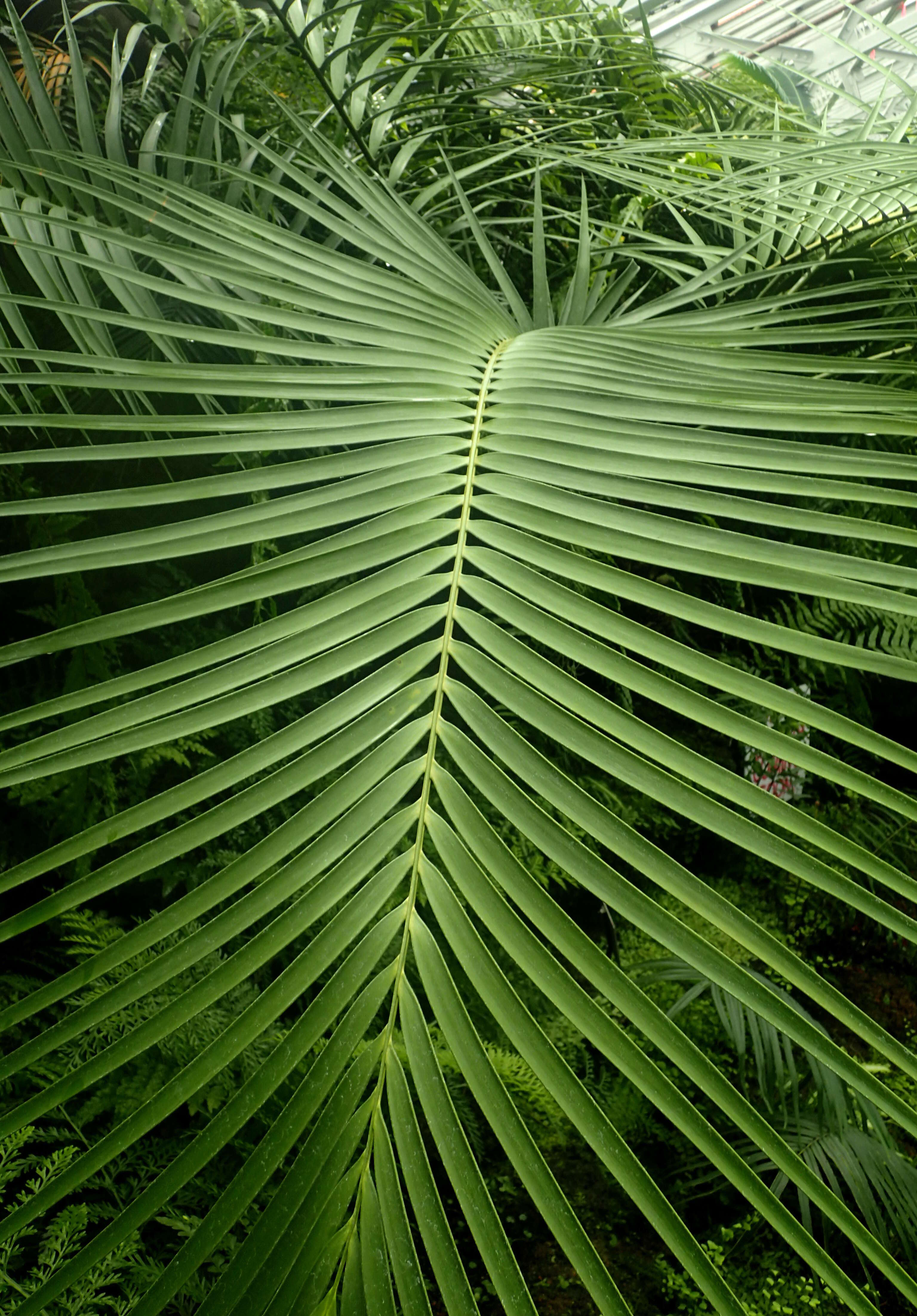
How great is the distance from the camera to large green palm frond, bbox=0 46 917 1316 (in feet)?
0.95

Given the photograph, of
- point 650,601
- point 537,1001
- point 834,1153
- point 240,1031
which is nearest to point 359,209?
point 650,601

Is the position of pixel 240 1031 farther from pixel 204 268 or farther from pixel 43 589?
pixel 43 589

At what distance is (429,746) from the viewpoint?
0.37 metres

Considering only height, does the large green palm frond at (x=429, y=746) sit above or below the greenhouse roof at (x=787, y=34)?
below

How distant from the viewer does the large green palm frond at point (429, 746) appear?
0.95 feet

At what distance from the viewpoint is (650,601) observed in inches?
14.9

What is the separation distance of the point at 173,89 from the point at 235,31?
0.29 m

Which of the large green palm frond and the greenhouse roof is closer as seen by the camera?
the large green palm frond

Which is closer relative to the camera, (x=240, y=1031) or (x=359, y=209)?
(x=240, y=1031)

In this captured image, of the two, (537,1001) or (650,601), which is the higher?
(650,601)

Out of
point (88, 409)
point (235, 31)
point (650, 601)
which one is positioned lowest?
point (650, 601)

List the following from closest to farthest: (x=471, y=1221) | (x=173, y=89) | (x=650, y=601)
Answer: (x=471, y=1221) → (x=650, y=601) → (x=173, y=89)

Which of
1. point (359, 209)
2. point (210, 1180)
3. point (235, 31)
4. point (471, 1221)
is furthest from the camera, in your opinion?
point (235, 31)

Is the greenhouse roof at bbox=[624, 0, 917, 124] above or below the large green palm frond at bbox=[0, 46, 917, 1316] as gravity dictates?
above
